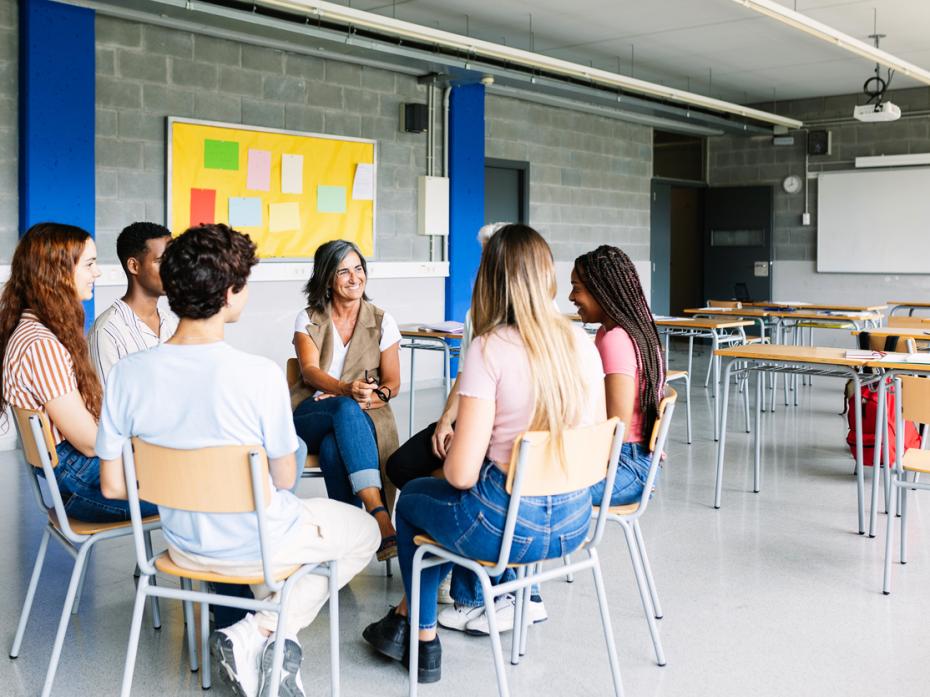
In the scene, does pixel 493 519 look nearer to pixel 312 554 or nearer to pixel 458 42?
pixel 312 554

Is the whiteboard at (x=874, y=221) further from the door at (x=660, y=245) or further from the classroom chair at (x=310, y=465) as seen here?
the classroom chair at (x=310, y=465)

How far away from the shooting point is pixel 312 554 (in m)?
2.11

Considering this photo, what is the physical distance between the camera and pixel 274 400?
1.98 meters

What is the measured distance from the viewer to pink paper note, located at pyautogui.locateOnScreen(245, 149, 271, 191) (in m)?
6.55

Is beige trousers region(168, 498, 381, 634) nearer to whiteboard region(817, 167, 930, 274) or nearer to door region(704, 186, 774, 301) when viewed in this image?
whiteboard region(817, 167, 930, 274)

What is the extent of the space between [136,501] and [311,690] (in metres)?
0.69

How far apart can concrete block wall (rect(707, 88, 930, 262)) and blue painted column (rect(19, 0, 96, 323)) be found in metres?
8.04

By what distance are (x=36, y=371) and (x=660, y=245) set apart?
373 inches

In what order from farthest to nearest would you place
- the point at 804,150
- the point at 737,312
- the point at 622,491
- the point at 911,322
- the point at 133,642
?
the point at 804,150 < the point at 737,312 < the point at 911,322 < the point at 622,491 < the point at 133,642

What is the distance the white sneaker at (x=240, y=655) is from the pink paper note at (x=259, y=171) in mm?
4760

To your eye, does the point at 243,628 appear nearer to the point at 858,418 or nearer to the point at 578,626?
the point at 578,626

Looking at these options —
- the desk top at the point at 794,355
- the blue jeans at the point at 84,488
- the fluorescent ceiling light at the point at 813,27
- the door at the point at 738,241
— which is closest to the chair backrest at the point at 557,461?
the blue jeans at the point at 84,488

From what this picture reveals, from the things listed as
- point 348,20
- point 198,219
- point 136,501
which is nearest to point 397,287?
point 198,219

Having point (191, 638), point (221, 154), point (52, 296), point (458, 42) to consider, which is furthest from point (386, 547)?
point (458, 42)
